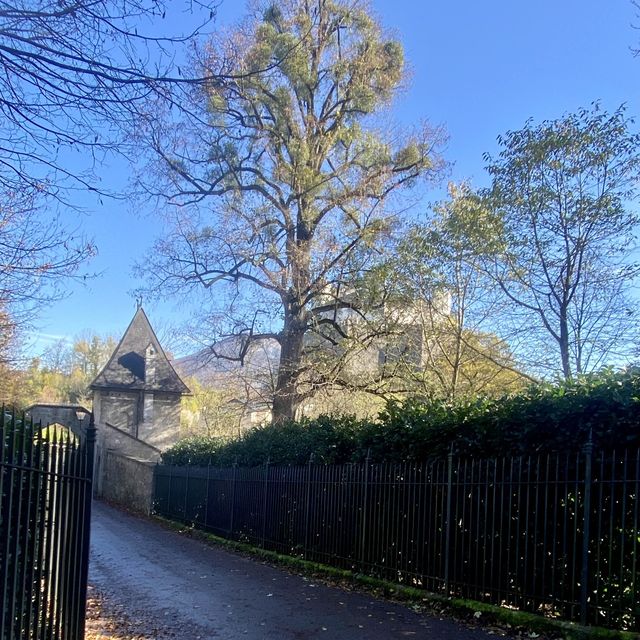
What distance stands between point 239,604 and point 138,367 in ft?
110

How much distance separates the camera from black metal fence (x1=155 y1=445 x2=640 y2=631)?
6.00 m

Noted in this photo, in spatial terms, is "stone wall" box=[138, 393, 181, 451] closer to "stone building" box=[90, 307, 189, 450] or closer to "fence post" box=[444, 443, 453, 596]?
"stone building" box=[90, 307, 189, 450]

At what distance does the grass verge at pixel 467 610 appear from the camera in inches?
231

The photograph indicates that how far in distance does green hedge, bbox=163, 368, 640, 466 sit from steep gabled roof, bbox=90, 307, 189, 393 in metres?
27.8

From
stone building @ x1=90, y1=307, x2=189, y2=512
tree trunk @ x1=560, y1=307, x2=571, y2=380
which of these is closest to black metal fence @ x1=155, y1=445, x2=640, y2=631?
tree trunk @ x1=560, y1=307, x2=571, y2=380

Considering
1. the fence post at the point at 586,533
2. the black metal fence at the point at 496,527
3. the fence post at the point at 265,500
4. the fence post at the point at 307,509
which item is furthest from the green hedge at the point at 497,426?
the fence post at the point at 265,500

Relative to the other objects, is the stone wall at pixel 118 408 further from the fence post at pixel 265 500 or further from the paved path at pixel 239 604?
the fence post at pixel 265 500

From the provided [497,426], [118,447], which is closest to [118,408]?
[118,447]

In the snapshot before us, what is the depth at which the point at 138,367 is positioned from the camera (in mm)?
39812

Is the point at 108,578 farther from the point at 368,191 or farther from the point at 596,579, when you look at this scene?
the point at 368,191

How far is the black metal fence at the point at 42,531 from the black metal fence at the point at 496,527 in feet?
14.7

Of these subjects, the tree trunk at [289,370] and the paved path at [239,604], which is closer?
the paved path at [239,604]

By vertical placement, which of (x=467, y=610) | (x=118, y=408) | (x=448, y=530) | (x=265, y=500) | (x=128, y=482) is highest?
(x=448, y=530)

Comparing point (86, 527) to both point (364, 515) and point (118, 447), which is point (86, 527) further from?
point (118, 447)
